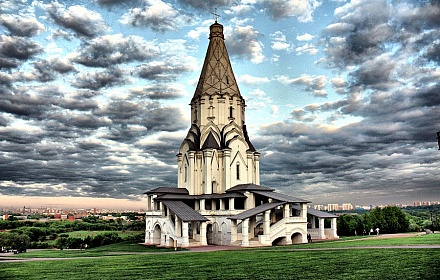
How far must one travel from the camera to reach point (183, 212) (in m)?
34.9

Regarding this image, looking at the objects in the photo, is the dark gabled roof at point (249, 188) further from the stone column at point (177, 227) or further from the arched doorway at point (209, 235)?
the stone column at point (177, 227)

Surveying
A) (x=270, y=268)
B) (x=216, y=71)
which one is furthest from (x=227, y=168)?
(x=270, y=268)

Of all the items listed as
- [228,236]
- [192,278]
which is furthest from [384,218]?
[192,278]

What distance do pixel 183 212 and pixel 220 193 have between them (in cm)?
685

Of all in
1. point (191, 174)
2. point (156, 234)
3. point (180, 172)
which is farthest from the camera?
point (180, 172)

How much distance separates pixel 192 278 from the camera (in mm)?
13797

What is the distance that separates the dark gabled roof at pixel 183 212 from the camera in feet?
110

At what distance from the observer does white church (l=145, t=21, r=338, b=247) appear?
33.9 metres

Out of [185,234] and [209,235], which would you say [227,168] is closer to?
[209,235]

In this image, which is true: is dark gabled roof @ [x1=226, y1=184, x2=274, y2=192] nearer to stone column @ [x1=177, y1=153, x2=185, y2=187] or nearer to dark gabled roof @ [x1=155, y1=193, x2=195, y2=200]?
dark gabled roof @ [x1=155, y1=193, x2=195, y2=200]

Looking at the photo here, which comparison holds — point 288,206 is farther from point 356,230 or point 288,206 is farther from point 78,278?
point 78,278

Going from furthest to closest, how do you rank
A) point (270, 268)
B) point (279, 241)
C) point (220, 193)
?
point (220, 193), point (279, 241), point (270, 268)

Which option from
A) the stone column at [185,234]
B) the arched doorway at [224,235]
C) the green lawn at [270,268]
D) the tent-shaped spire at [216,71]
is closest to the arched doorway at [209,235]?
the arched doorway at [224,235]

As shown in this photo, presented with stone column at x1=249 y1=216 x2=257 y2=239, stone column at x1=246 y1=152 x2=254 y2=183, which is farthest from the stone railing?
stone column at x1=246 y1=152 x2=254 y2=183
